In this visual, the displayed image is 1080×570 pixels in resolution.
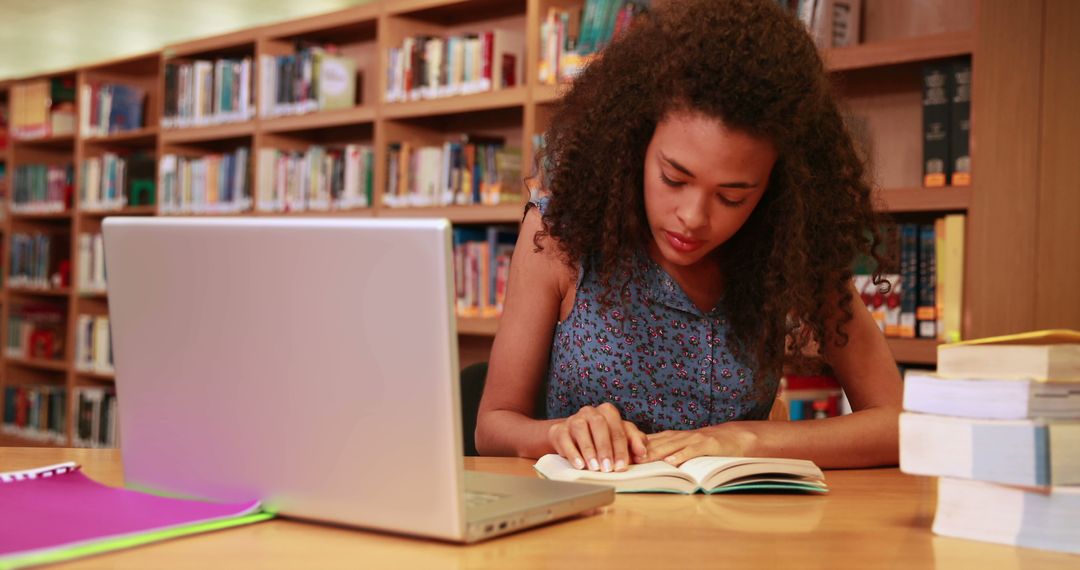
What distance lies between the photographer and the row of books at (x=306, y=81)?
14.1 ft

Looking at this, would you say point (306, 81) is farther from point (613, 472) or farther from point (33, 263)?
point (613, 472)

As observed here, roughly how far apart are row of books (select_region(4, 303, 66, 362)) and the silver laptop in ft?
17.6

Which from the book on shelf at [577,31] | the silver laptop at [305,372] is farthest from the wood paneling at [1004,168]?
the silver laptop at [305,372]

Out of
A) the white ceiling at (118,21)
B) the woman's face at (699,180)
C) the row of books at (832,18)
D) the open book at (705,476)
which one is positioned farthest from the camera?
the white ceiling at (118,21)

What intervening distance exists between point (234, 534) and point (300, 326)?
183mm

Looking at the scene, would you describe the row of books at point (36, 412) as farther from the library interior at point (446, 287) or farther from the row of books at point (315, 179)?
the row of books at point (315, 179)

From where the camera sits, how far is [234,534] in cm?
85

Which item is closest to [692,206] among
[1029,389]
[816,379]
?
[1029,389]

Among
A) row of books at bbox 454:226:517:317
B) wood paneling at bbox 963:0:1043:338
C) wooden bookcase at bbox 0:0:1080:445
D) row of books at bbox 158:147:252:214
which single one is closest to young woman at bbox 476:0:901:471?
wooden bookcase at bbox 0:0:1080:445

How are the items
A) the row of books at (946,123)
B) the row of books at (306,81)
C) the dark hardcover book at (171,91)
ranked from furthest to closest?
the dark hardcover book at (171,91)
the row of books at (306,81)
the row of books at (946,123)

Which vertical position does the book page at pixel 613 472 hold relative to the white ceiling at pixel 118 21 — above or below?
below

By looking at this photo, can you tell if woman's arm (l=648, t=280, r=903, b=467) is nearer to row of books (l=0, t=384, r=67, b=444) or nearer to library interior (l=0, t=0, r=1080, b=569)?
library interior (l=0, t=0, r=1080, b=569)

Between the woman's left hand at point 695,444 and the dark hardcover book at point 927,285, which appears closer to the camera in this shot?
the woman's left hand at point 695,444

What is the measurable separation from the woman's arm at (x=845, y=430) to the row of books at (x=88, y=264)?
4.71m
